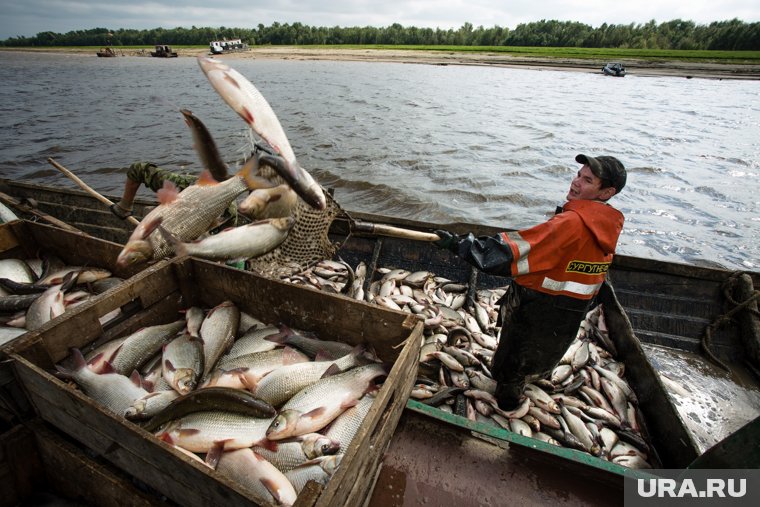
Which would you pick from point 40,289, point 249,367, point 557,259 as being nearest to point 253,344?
point 249,367

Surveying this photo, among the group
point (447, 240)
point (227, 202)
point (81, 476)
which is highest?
point (227, 202)

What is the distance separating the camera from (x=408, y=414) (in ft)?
9.27

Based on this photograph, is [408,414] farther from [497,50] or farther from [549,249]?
[497,50]

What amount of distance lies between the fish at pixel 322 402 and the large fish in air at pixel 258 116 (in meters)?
1.17

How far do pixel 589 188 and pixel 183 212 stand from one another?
299 centimetres

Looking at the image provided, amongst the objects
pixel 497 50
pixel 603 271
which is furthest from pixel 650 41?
pixel 603 271

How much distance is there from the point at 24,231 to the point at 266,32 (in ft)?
389

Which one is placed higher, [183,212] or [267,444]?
[183,212]

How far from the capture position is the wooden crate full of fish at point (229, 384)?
1.74m

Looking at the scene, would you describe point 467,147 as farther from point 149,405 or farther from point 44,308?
point 149,405

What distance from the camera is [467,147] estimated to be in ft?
51.4

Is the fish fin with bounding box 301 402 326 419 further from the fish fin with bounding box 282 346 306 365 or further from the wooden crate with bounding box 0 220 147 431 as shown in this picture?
the wooden crate with bounding box 0 220 147 431

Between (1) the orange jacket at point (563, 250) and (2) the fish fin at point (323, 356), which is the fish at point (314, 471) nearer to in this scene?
(2) the fish fin at point (323, 356)

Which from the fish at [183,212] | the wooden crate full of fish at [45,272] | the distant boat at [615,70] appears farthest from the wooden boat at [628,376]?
the distant boat at [615,70]
